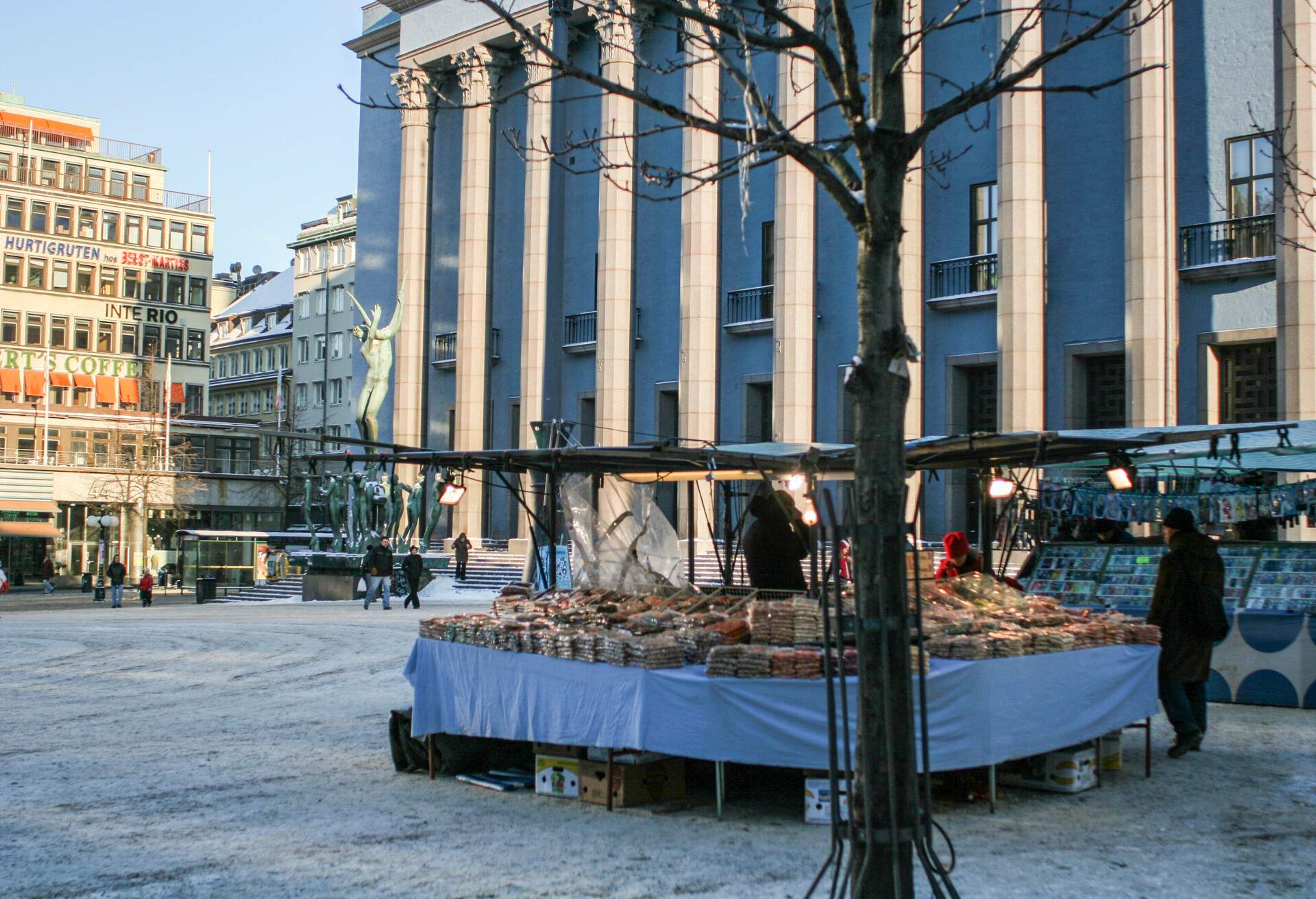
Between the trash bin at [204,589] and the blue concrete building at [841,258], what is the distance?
831 cm

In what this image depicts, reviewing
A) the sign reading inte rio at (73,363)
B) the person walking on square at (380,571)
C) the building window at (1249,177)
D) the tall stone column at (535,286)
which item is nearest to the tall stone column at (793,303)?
the tall stone column at (535,286)

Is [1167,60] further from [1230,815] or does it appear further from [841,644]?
[841,644]

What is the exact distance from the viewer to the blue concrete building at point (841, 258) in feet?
94.6

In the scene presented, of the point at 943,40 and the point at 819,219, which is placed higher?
the point at 943,40

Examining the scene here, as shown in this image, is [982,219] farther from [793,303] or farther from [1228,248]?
[1228,248]

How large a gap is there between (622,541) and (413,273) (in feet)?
111

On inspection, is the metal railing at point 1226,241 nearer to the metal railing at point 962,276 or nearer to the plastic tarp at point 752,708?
the metal railing at point 962,276

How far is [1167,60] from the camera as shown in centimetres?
2875

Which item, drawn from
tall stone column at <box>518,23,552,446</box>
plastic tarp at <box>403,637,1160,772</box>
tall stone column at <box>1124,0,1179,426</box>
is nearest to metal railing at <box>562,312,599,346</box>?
tall stone column at <box>518,23,552,446</box>

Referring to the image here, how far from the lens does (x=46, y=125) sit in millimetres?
73438

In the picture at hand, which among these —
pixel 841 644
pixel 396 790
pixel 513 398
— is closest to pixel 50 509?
pixel 513 398

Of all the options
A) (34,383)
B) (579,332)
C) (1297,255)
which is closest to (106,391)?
(34,383)

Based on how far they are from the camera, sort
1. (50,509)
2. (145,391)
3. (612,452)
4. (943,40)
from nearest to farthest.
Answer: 1. (612,452)
2. (943,40)
3. (50,509)
4. (145,391)

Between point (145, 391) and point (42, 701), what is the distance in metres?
58.1
